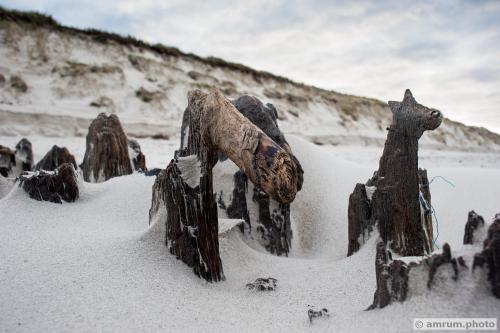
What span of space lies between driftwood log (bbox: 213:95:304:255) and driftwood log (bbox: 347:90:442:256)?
31.2 inches

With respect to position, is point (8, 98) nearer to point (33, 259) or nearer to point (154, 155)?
point (154, 155)

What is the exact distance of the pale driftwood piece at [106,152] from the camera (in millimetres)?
4832

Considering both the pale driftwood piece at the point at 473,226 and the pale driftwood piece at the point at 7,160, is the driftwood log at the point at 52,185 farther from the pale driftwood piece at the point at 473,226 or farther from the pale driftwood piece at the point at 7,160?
the pale driftwood piece at the point at 473,226

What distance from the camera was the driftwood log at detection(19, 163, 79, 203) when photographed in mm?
2930

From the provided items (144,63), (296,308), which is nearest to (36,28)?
(144,63)

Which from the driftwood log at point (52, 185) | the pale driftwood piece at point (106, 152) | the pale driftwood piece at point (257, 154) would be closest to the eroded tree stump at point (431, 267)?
the pale driftwood piece at point (257, 154)

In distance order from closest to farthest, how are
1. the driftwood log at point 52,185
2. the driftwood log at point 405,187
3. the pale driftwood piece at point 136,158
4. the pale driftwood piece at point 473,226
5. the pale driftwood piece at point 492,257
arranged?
1. the pale driftwood piece at point 492,257
2. the pale driftwood piece at point 473,226
3. the driftwood log at point 405,187
4. the driftwood log at point 52,185
5. the pale driftwood piece at point 136,158

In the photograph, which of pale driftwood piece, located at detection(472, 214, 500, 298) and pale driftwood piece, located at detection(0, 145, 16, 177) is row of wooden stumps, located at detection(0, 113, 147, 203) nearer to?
pale driftwood piece, located at detection(0, 145, 16, 177)

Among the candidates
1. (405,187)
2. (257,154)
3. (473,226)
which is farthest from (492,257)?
(405,187)

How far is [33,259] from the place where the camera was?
2.04 meters

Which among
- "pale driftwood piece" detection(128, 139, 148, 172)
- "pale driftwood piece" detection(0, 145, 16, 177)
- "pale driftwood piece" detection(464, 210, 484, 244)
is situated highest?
"pale driftwood piece" detection(464, 210, 484, 244)

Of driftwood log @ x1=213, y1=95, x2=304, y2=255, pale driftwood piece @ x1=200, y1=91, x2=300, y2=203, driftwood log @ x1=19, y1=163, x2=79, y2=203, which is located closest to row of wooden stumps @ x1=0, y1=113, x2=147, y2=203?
driftwood log @ x1=19, y1=163, x2=79, y2=203

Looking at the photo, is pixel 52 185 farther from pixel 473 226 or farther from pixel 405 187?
pixel 473 226

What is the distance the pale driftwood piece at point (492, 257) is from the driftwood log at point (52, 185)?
2.67 m
